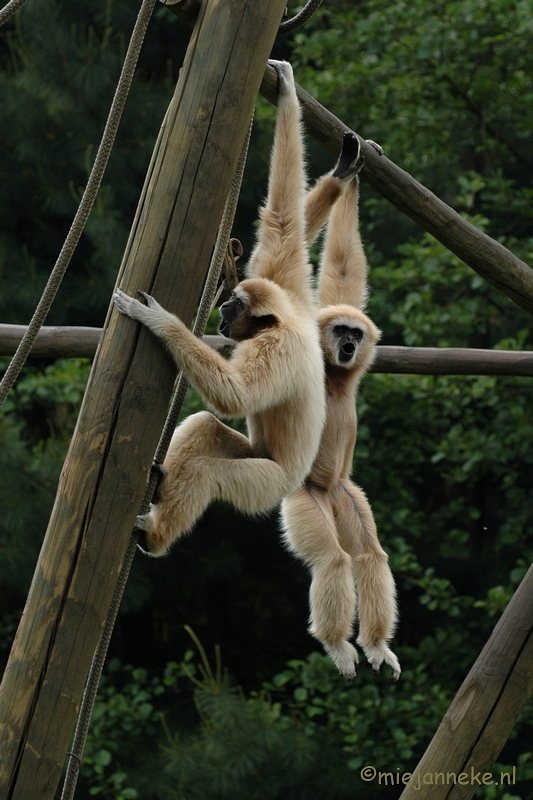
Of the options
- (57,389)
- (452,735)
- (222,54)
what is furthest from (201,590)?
(222,54)

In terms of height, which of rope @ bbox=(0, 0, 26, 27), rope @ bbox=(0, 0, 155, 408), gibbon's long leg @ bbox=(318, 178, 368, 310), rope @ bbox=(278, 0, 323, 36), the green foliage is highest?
rope @ bbox=(278, 0, 323, 36)

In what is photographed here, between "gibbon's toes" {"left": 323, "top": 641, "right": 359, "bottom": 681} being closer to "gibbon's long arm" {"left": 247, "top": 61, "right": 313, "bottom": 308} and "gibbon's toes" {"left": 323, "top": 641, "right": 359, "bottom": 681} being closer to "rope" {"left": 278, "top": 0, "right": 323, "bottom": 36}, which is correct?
"gibbon's long arm" {"left": 247, "top": 61, "right": 313, "bottom": 308}

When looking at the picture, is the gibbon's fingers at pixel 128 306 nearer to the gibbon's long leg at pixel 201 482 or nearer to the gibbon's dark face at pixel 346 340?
the gibbon's long leg at pixel 201 482

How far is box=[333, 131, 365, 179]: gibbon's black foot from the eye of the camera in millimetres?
3207

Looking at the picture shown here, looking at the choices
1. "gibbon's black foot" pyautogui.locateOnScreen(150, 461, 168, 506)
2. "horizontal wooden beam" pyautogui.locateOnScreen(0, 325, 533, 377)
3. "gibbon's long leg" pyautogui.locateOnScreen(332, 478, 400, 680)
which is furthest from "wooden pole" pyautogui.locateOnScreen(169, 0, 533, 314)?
"gibbon's black foot" pyautogui.locateOnScreen(150, 461, 168, 506)

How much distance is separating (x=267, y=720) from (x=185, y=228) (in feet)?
17.5

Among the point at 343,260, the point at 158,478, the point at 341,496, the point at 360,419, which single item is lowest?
the point at 158,478

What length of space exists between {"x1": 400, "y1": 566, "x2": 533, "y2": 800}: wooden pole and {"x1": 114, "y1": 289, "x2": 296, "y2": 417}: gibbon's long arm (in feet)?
5.68

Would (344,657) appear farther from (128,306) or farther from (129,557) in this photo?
(128,306)

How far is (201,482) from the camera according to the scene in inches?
110

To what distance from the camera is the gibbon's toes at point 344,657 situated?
331 cm

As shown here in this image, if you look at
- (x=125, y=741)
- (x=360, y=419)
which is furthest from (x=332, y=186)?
(x=125, y=741)

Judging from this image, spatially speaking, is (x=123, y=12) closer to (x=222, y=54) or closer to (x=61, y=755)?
(x=222, y=54)

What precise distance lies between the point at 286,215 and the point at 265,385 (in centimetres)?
76
